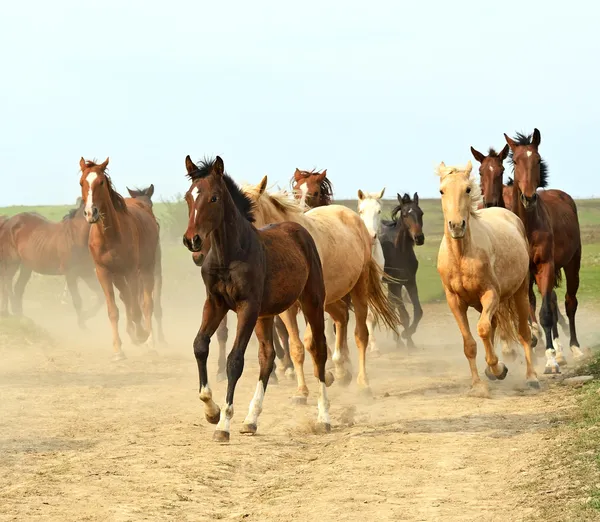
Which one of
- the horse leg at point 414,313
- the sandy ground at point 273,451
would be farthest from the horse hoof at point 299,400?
the horse leg at point 414,313

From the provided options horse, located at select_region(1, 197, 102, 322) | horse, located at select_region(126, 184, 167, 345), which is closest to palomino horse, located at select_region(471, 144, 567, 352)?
horse, located at select_region(126, 184, 167, 345)

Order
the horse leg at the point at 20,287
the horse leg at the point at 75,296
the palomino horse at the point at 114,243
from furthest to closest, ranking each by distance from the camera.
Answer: the horse leg at the point at 20,287
the horse leg at the point at 75,296
the palomino horse at the point at 114,243

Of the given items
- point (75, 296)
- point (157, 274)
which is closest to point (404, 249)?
point (157, 274)

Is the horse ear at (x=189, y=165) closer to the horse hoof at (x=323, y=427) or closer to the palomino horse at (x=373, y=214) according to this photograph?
the horse hoof at (x=323, y=427)

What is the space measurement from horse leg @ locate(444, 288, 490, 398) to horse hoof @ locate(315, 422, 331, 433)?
7.49ft

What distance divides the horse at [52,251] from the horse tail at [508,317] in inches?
405

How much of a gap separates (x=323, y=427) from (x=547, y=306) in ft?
Result: 16.8

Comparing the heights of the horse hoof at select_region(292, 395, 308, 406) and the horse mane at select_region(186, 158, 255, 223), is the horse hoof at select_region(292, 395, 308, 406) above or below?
below

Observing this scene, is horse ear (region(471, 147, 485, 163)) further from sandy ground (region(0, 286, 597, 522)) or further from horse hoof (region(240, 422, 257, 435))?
horse hoof (region(240, 422, 257, 435))

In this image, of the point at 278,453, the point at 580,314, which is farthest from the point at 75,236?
the point at 278,453

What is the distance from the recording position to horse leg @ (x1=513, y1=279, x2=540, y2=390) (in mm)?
11898

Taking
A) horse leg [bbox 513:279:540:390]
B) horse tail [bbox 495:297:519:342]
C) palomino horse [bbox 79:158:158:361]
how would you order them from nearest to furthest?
horse leg [bbox 513:279:540:390] < horse tail [bbox 495:297:519:342] < palomino horse [bbox 79:158:158:361]

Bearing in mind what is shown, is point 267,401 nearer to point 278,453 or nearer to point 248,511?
point 278,453

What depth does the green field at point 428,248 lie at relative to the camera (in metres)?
28.0
